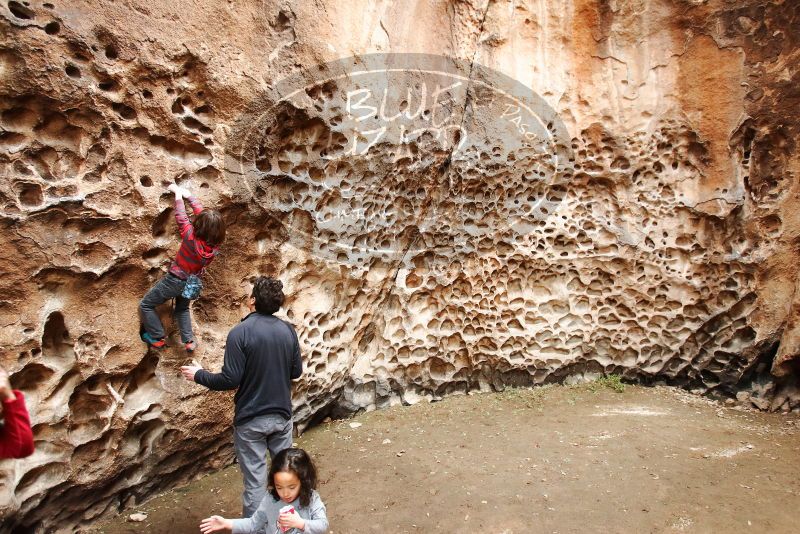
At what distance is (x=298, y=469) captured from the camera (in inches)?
91.9

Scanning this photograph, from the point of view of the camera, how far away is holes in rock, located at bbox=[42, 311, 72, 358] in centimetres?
301

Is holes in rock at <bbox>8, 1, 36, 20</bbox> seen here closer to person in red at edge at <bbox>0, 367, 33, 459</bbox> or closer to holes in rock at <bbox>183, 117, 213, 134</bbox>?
holes in rock at <bbox>183, 117, 213, 134</bbox>

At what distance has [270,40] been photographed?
3.57m

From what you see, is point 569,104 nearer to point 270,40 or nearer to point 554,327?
point 554,327

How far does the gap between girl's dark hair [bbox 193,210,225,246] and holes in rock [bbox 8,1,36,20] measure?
3.66 ft

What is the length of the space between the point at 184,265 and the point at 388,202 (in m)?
1.77

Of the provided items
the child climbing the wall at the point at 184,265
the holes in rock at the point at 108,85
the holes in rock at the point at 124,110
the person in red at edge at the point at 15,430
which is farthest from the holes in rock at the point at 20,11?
the person in red at edge at the point at 15,430

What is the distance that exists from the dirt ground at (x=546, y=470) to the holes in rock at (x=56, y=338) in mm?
1025

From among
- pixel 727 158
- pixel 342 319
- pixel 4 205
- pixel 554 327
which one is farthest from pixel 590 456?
pixel 4 205

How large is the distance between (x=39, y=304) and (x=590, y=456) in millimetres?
3312

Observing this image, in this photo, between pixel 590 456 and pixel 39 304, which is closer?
pixel 39 304

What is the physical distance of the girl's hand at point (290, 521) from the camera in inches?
88.3

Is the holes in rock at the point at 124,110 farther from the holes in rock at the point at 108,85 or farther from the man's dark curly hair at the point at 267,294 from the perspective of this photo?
the man's dark curly hair at the point at 267,294

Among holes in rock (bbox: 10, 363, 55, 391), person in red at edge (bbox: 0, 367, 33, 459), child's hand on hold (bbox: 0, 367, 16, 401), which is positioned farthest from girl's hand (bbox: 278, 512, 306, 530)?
holes in rock (bbox: 10, 363, 55, 391)
